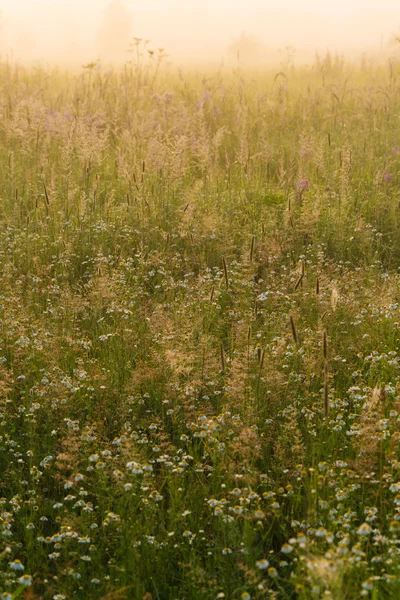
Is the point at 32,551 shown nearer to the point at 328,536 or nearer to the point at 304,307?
the point at 328,536

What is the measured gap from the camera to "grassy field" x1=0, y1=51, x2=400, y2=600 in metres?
2.39

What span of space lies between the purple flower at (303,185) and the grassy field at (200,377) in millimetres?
27

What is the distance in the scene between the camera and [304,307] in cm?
420

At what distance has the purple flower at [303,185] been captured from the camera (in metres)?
5.91

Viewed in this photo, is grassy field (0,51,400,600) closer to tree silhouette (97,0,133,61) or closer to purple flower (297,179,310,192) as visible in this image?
purple flower (297,179,310,192)

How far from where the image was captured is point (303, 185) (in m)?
5.99

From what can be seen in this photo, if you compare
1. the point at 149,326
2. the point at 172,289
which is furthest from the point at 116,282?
the point at 149,326

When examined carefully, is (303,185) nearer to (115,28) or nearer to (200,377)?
(200,377)

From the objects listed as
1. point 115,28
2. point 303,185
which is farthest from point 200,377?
point 115,28

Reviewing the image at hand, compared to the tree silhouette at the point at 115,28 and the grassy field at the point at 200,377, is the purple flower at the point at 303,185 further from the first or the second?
the tree silhouette at the point at 115,28

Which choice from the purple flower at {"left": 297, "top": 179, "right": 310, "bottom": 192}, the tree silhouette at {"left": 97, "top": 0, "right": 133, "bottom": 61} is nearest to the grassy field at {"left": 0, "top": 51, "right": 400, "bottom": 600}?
the purple flower at {"left": 297, "top": 179, "right": 310, "bottom": 192}

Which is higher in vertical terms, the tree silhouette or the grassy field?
the tree silhouette

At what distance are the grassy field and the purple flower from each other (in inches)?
1.1

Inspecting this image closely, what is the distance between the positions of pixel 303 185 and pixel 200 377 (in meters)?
3.03
